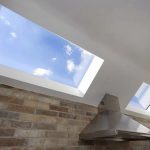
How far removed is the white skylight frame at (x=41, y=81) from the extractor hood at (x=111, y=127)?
408 millimetres

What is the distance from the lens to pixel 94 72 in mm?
1897

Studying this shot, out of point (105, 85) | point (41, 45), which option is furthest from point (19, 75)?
point (105, 85)

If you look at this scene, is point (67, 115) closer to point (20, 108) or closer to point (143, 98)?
point (20, 108)

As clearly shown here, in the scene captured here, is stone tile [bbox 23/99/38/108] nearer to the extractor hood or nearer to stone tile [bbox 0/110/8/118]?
stone tile [bbox 0/110/8/118]

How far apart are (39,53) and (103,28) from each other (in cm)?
76

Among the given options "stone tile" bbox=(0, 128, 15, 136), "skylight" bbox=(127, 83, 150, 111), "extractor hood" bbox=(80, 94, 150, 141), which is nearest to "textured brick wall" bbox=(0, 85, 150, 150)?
"stone tile" bbox=(0, 128, 15, 136)

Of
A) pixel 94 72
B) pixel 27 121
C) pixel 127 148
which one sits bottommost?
pixel 127 148

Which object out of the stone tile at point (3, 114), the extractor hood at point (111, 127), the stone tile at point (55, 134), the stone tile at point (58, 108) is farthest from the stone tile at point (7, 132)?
the extractor hood at point (111, 127)

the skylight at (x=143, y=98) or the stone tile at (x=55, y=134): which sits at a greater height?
the stone tile at (x=55, y=134)

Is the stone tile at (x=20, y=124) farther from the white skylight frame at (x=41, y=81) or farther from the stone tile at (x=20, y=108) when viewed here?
the white skylight frame at (x=41, y=81)

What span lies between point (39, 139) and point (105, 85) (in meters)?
1.11

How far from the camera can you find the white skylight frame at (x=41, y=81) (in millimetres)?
1417

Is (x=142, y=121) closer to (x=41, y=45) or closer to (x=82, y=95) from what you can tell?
(x=82, y=95)

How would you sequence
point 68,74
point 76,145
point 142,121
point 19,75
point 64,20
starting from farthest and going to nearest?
point 142,121, point 68,74, point 76,145, point 19,75, point 64,20
